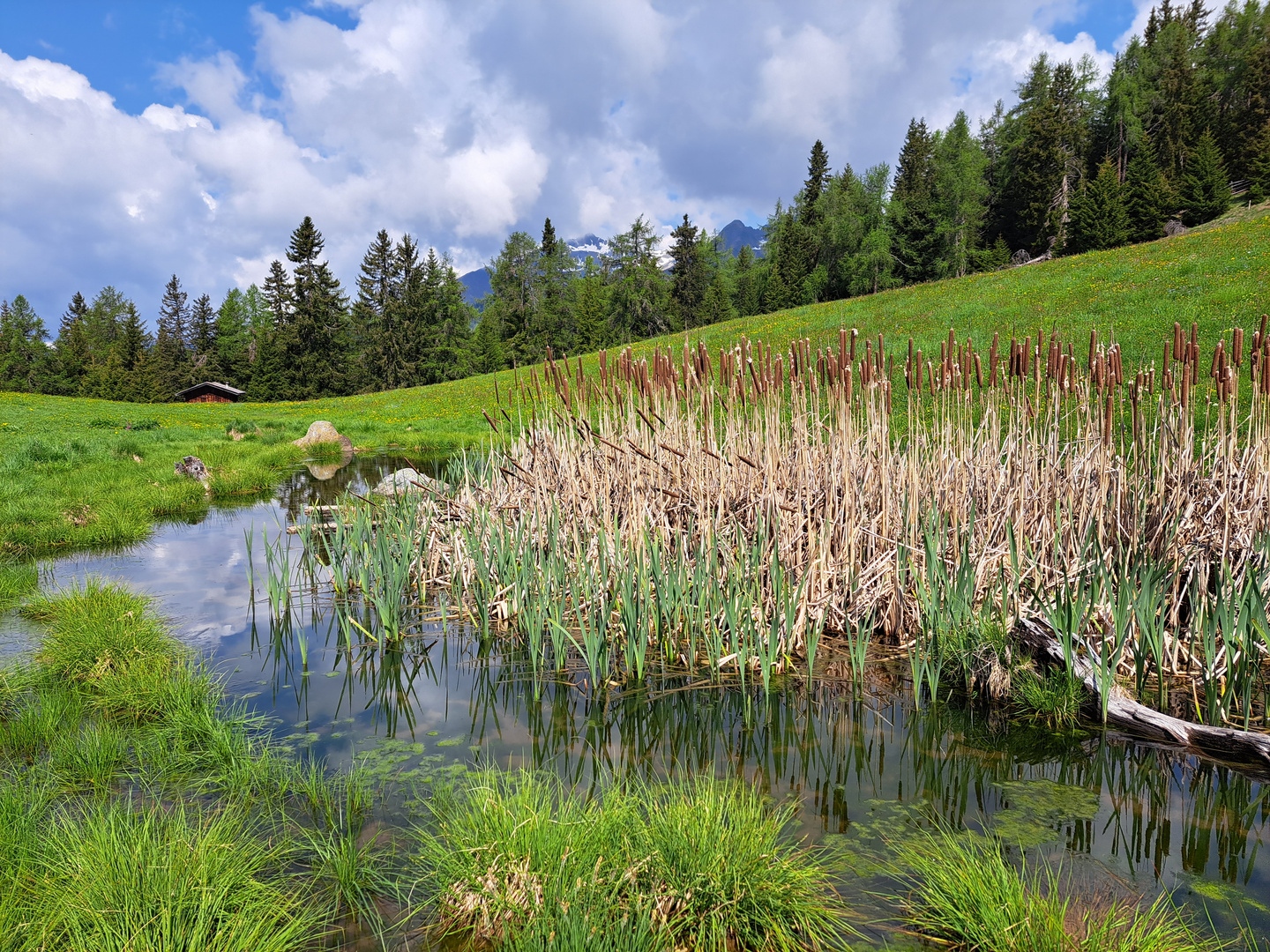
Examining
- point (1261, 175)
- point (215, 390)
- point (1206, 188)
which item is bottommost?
point (215, 390)

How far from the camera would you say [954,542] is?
17.3 ft

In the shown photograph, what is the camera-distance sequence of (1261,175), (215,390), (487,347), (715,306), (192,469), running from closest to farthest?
(192,469), (1261,175), (215,390), (715,306), (487,347)

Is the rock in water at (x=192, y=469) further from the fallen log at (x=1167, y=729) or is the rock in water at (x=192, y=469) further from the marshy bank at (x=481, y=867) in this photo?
the fallen log at (x=1167, y=729)

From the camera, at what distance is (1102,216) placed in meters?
45.2

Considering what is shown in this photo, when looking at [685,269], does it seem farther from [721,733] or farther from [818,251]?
[721,733]

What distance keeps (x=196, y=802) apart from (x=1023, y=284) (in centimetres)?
2679

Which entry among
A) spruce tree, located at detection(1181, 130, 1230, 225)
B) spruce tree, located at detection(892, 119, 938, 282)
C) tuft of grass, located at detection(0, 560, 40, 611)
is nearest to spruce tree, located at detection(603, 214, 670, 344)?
spruce tree, located at detection(892, 119, 938, 282)

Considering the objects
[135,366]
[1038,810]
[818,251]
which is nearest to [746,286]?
[818,251]

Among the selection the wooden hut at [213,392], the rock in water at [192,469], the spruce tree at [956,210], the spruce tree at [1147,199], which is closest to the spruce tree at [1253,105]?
the spruce tree at [1147,199]

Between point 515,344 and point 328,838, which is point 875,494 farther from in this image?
point 515,344

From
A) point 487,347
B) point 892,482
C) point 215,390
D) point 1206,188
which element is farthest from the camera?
point 487,347

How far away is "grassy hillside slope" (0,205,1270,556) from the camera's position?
991 centimetres

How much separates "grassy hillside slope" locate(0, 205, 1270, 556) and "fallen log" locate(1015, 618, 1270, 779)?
4091 millimetres

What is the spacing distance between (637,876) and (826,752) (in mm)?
1633
